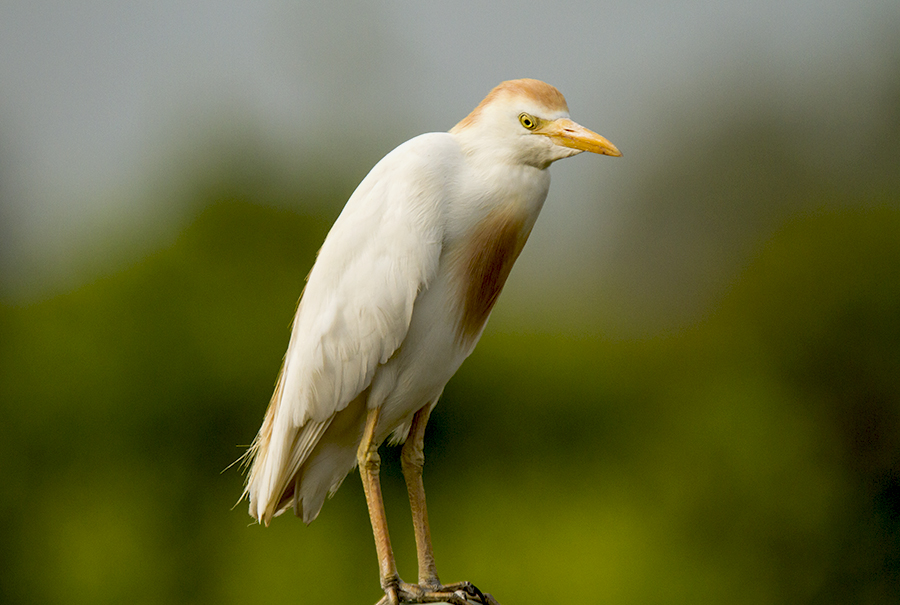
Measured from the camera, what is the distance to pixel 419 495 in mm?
1752

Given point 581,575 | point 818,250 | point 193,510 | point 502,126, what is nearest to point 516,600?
point 581,575

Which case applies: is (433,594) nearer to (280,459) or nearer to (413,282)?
(280,459)

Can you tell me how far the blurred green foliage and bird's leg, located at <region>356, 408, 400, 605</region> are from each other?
2.84 meters

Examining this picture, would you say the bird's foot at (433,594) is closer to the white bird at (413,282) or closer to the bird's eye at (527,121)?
the white bird at (413,282)

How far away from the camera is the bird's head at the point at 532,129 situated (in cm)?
147

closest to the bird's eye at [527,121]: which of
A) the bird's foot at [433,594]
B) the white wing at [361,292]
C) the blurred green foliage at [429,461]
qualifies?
the white wing at [361,292]

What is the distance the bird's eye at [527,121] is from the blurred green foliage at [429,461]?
3159 millimetres

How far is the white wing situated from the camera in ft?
4.99

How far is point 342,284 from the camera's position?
5.27 feet

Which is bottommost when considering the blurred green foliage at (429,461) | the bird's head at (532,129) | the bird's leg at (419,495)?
the blurred green foliage at (429,461)

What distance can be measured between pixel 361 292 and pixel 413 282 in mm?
117

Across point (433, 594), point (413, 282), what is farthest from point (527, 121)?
point (433, 594)

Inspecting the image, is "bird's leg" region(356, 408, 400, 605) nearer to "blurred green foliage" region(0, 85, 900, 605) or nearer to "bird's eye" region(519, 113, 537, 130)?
"bird's eye" region(519, 113, 537, 130)

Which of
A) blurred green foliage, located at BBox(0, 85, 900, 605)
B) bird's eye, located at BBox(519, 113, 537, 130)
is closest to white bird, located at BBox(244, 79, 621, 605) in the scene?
bird's eye, located at BBox(519, 113, 537, 130)
